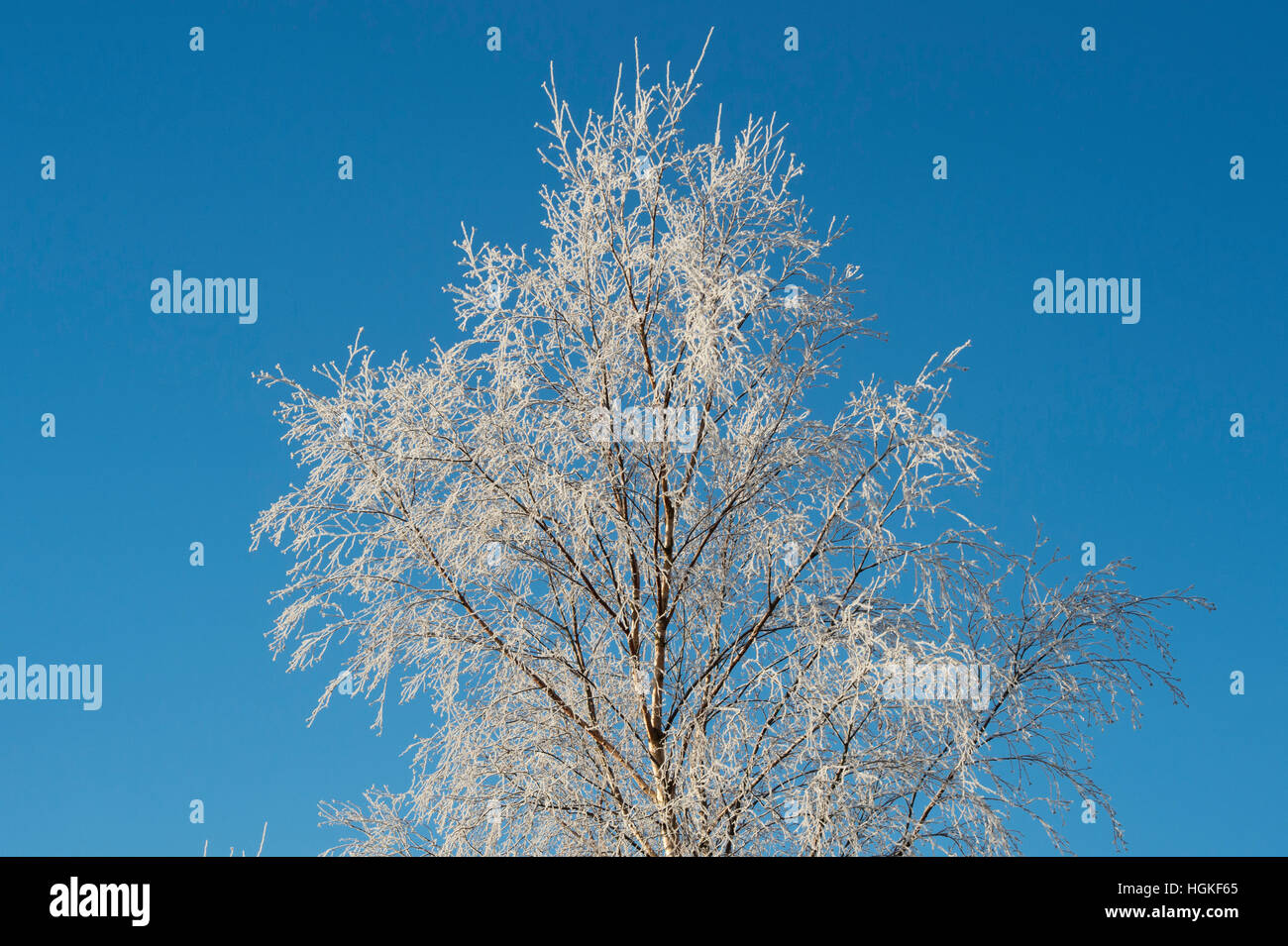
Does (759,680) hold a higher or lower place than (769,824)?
higher
